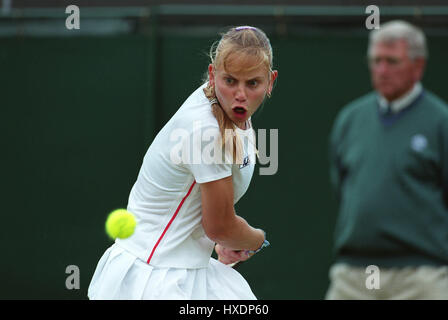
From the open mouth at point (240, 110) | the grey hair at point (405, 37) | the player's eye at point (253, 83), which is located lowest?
the open mouth at point (240, 110)

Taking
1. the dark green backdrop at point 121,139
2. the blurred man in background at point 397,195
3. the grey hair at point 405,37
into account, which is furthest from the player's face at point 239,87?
the dark green backdrop at point 121,139

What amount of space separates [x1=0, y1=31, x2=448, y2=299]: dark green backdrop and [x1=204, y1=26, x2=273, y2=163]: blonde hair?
288 cm

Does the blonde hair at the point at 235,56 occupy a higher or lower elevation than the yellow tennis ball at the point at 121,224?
higher

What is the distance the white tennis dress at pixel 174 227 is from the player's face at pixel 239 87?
0.08 meters

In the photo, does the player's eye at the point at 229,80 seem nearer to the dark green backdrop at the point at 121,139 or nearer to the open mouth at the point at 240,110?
the open mouth at the point at 240,110

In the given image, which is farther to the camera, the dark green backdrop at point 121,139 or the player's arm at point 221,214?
the dark green backdrop at point 121,139

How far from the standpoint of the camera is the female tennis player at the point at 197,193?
9.16ft

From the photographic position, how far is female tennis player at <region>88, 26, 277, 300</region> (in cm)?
279

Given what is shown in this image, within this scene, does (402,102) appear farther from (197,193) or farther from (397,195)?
(197,193)

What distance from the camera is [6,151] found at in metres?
6.11

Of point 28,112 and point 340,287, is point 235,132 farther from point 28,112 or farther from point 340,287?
point 28,112

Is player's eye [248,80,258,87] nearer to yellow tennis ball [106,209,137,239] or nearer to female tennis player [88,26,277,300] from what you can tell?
female tennis player [88,26,277,300]

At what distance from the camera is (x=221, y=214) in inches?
111

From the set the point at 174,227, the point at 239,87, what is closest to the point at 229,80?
the point at 239,87
